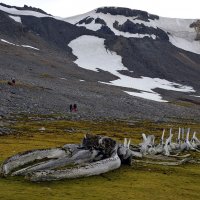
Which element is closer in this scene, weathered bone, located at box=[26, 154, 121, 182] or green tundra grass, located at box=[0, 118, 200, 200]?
green tundra grass, located at box=[0, 118, 200, 200]

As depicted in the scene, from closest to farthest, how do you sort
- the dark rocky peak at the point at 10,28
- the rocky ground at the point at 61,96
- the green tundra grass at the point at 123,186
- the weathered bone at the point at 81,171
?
1. the green tundra grass at the point at 123,186
2. the weathered bone at the point at 81,171
3. the rocky ground at the point at 61,96
4. the dark rocky peak at the point at 10,28

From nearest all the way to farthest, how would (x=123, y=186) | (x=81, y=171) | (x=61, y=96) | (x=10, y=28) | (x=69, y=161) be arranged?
1. (x=123, y=186)
2. (x=81, y=171)
3. (x=69, y=161)
4. (x=61, y=96)
5. (x=10, y=28)

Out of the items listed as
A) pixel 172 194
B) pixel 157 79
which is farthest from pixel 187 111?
pixel 172 194

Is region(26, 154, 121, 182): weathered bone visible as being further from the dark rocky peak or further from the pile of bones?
the dark rocky peak

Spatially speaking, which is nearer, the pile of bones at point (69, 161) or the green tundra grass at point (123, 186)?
the green tundra grass at point (123, 186)

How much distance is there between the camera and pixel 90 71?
171 meters

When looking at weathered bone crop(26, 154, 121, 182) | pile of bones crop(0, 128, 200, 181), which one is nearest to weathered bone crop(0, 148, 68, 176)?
pile of bones crop(0, 128, 200, 181)

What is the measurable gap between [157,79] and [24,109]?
126 m

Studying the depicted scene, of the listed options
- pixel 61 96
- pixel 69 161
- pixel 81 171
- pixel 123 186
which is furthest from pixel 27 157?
pixel 61 96

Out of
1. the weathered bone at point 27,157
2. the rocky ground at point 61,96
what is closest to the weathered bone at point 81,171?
the weathered bone at point 27,157

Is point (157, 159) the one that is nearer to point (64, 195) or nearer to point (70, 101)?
point (64, 195)

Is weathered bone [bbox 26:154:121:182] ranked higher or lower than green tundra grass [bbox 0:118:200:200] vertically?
higher

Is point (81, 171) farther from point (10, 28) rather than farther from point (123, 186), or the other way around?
point (10, 28)

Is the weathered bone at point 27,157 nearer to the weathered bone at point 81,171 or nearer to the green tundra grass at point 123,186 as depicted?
the green tundra grass at point 123,186
